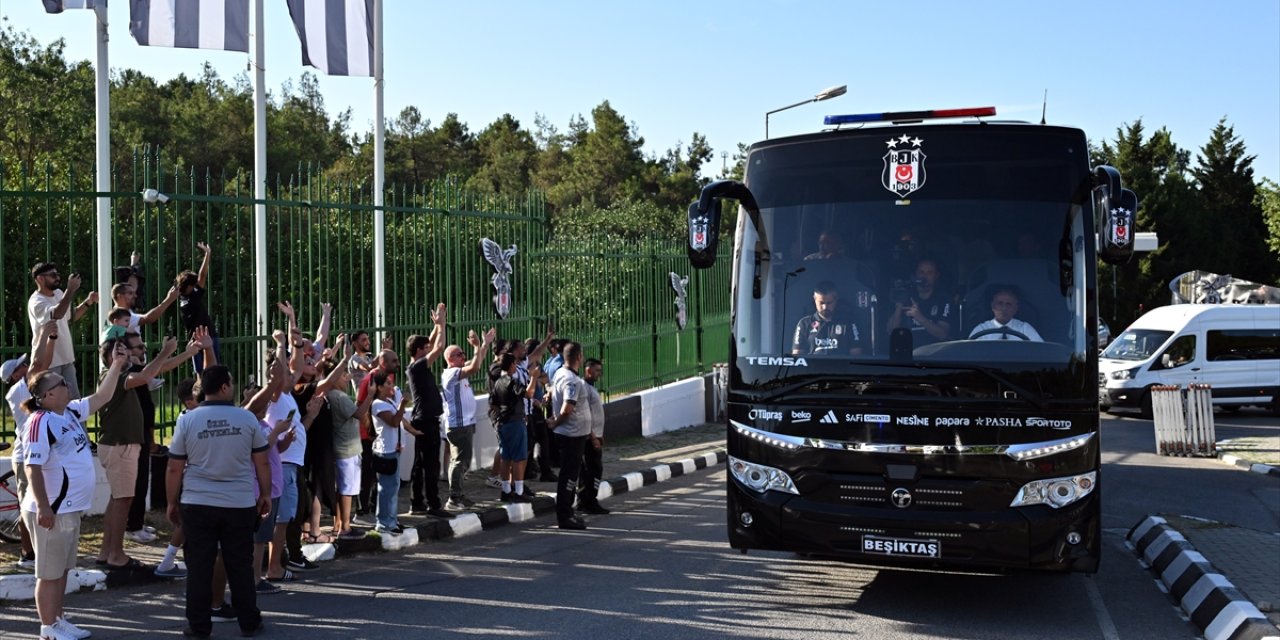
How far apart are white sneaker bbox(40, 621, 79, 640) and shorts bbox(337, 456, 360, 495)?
3.03m

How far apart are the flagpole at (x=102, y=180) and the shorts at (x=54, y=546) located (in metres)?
3.63

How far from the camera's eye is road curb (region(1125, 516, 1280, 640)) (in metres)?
7.09

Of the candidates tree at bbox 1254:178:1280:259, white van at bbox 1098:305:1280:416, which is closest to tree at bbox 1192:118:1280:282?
tree at bbox 1254:178:1280:259

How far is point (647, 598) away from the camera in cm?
806

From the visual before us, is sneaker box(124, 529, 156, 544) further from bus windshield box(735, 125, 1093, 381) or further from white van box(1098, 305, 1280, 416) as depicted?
white van box(1098, 305, 1280, 416)

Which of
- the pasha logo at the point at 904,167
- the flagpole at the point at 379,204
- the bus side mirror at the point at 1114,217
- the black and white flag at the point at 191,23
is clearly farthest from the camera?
the flagpole at the point at 379,204

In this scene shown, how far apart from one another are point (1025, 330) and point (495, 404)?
6.21m

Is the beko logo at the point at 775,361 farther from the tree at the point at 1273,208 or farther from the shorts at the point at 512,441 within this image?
the tree at the point at 1273,208

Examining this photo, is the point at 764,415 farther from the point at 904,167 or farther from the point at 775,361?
the point at 904,167

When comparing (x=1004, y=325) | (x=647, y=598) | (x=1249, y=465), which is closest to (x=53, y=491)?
(x=647, y=598)

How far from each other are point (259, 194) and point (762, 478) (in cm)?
646

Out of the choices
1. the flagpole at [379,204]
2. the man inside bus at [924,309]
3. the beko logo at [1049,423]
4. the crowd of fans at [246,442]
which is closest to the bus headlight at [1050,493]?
the beko logo at [1049,423]

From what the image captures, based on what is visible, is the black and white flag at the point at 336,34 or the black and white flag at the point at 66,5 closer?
the black and white flag at the point at 66,5

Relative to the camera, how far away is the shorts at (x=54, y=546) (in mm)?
6637
